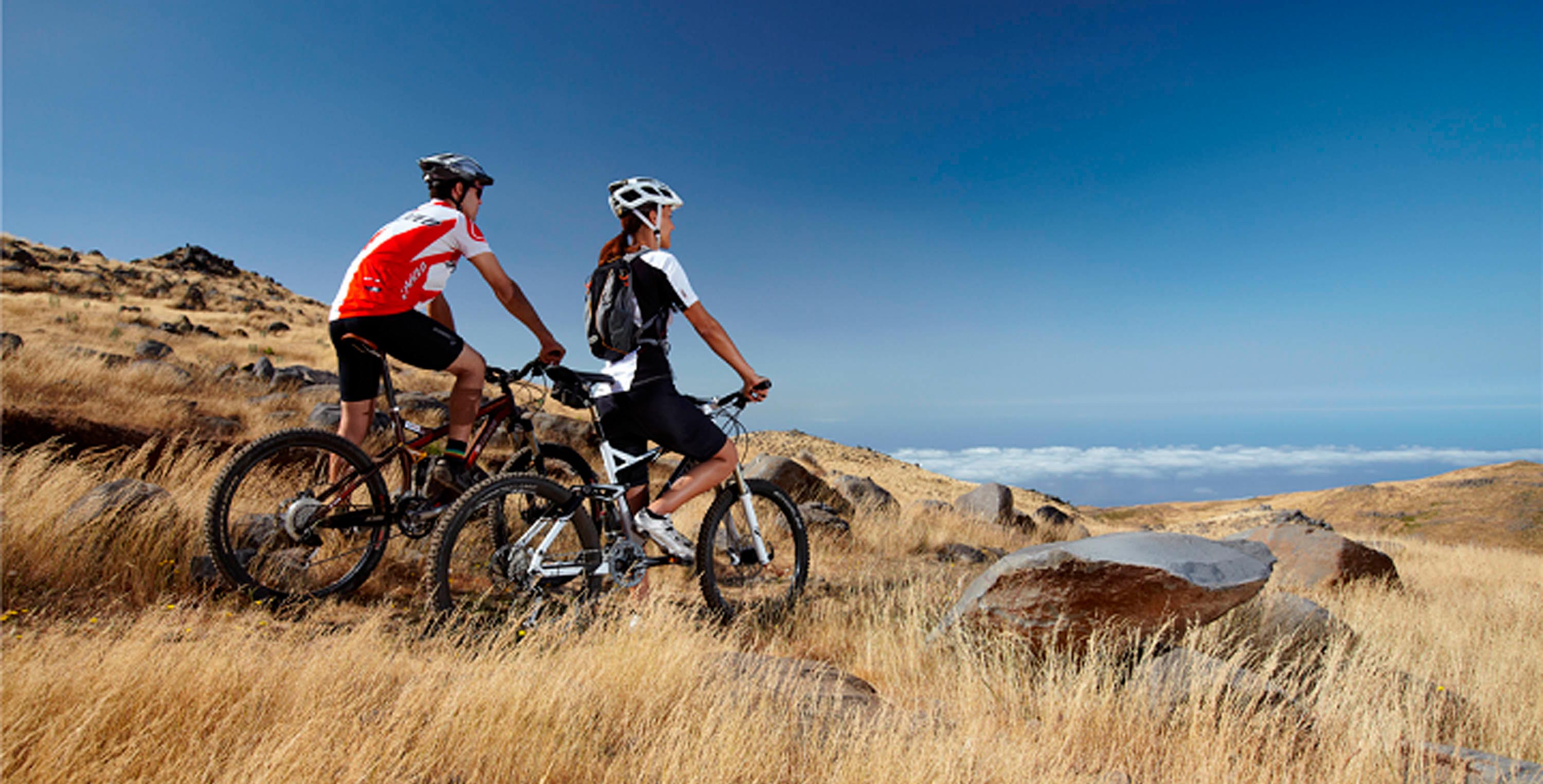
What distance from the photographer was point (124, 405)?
9.45 meters

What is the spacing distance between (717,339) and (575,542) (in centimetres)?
151

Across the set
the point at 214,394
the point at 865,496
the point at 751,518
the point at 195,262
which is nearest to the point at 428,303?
the point at 751,518

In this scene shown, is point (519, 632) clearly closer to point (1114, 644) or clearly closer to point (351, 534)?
point (351, 534)

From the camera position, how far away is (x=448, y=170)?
4531mm

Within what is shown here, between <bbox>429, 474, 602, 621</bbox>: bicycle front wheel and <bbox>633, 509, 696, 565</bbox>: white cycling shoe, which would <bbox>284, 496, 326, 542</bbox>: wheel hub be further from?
<bbox>633, 509, 696, 565</bbox>: white cycling shoe

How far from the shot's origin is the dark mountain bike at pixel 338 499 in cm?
393

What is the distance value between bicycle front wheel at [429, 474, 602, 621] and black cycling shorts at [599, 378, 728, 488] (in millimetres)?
483

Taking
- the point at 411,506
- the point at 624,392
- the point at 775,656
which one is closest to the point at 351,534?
the point at 411,506

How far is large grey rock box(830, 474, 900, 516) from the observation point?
1148cm

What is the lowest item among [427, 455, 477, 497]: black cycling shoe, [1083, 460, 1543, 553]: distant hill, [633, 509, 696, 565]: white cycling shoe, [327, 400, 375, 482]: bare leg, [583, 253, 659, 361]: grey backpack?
[1083, 460, 1543, 553]: distant hill

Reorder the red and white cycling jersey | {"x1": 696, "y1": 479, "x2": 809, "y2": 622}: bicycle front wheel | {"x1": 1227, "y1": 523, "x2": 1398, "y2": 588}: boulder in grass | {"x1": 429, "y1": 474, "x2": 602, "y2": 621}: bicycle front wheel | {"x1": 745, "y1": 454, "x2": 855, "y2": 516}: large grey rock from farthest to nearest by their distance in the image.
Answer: {"x1": 745, "y1": 454, "x2": 855, "y2": 516}: large grey rock → {"x1": 1227, "y1": 523, "x2": 1398, "y2": 588}: boulder in grass → {"x1": 696, "y1": 479, "x2": 809, "y2": 622}: bicycle front wheel → the red and white cycling jersey → {"x1": 429, "y1": 474, "x2": 602, "y2": 621}: bicycle front wheel

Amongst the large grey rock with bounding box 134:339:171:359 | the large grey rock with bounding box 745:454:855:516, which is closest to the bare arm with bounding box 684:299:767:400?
the large grey rock with bounding box 745:454:855:516

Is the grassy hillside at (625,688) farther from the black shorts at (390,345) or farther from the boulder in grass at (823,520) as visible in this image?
the boulder in grass at (823,520)

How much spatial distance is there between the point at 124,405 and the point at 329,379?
641cm
